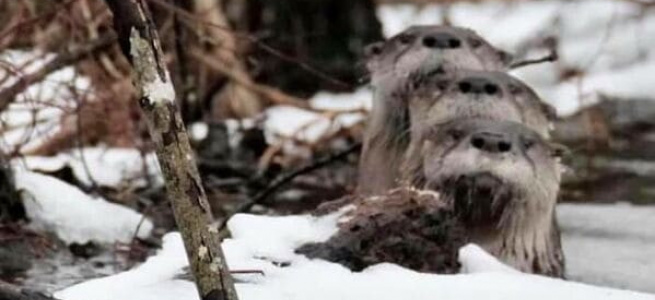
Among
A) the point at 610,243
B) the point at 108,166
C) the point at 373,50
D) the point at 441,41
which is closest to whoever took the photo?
the point at 441,41

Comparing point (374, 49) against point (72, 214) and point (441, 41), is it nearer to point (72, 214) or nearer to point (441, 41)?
point (441, 41)

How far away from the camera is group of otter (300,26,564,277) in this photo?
330 centimetres

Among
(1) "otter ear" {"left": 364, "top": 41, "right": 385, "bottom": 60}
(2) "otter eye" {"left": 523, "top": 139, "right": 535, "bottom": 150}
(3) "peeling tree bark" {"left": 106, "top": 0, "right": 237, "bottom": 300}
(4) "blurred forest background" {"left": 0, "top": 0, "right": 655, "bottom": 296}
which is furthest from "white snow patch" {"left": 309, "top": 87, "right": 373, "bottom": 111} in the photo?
(3) "peeling tree bark" {"left": 106, "top": 0, "right": 237, "bottom": 300}

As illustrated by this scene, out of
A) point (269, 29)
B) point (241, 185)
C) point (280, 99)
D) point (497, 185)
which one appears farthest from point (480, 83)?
point (269, 29)

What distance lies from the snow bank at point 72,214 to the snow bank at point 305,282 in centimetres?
128

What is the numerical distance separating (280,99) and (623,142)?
4.20 ft

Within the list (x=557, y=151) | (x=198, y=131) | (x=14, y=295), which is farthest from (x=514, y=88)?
(x=198, y=131)

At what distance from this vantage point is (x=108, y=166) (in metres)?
5.54

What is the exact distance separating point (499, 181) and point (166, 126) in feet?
5.49

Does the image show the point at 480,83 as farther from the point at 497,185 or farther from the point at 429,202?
the point at 429,202

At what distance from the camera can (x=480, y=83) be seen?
4082mm

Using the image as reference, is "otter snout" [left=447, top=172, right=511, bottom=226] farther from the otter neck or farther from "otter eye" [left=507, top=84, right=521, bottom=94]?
"otter eye" [left=507, top=84, right=521, bottom=94]

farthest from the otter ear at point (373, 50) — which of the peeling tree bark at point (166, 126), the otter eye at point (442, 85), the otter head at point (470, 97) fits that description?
the peeling tree bark at point (166, 126)

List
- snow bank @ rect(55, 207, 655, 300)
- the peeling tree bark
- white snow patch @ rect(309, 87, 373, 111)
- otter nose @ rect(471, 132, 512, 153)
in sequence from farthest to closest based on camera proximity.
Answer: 1. white snow patch @ rect(309, 87, 373, 111)
2. otter nose @ rect(471, 132, 512, 153)
3. snow bank @ rect(55, 207, 655, 300)
4. the peeling tree bark
